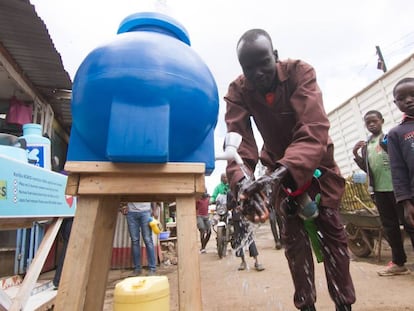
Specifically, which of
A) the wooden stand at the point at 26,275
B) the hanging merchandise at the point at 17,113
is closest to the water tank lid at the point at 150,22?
the wooden stand at the point at 26,275

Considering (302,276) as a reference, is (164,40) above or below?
above

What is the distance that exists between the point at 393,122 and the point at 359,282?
3.62 m

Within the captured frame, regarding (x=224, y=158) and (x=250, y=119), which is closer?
(x=224, y=158)

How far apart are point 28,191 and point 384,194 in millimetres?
3269

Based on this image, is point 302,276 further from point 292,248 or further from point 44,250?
point 44,250

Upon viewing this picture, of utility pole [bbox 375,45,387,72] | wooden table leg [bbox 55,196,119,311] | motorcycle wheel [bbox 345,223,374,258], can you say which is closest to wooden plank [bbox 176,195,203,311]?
wooden table leg [bbox 55,196,119,311]

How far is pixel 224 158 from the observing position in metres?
1.23

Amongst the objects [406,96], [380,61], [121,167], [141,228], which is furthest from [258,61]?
[380,61]

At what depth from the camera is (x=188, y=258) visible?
0.97m

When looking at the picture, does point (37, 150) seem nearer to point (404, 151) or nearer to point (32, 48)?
point (32, 48)

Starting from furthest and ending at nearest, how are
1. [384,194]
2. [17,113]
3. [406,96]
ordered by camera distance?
1. [17,113]
2. [384,194]
3. [406,96]

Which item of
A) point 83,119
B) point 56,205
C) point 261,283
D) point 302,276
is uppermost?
point 83,119

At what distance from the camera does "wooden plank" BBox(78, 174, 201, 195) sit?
103cm

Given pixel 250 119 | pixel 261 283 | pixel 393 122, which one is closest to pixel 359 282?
pixel 261 283
